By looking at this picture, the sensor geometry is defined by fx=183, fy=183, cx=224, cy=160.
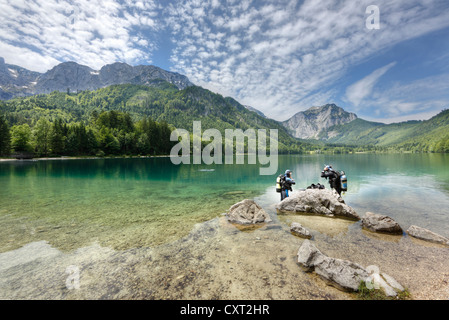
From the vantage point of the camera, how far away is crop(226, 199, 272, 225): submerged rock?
12913 mm

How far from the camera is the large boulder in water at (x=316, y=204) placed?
1441cm

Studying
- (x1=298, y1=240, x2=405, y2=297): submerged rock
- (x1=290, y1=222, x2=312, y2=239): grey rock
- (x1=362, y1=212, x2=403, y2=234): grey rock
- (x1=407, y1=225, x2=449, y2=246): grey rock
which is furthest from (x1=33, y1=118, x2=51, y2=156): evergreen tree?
(x1=407, y1=225, x2=449, y2=246): grey rock

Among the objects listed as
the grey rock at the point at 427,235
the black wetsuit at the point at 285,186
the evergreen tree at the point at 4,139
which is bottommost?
the grey rock at the point at 427,235

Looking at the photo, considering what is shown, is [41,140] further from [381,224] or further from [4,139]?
[381,224]

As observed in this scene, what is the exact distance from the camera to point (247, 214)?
1348 centimetres

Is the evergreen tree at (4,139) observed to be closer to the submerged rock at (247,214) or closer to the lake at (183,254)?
the lake at (183,254)

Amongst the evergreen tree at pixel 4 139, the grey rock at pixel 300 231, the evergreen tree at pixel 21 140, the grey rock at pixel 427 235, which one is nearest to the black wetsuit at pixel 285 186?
the grey rock at pixel 300 231

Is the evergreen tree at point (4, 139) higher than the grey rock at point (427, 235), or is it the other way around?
the evergreen tree at point (4, 139)

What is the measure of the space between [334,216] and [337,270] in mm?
9155

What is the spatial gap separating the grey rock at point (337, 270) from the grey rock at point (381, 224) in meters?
6.16

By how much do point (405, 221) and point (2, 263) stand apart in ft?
75.4

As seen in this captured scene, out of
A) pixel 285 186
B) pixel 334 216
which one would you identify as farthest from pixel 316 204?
pixel 285 186
